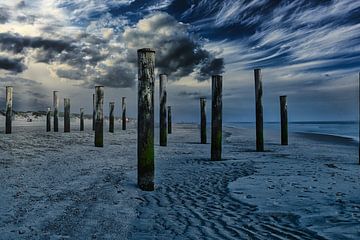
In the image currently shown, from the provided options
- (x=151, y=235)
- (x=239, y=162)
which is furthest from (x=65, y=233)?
(x=239, y=162)

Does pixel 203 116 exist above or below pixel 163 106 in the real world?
below

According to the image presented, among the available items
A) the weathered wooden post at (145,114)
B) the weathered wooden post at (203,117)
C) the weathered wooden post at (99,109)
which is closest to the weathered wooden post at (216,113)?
the weathered wooden post at (145,114)

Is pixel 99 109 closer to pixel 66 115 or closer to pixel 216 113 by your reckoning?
pixel 216 113

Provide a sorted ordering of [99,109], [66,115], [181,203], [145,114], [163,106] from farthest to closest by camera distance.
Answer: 1. [66,115]
2. [163,106]
3. [99,109]
4. [145,114]
5. [181,203]

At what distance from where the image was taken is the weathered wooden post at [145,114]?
5.85 metres

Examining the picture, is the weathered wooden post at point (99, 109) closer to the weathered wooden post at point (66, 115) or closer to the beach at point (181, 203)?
the beach at point (181, 203)

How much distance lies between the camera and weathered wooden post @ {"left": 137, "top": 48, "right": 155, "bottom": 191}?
5.85 metres

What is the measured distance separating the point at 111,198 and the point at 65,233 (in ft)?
5.26

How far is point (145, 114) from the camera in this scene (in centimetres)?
586

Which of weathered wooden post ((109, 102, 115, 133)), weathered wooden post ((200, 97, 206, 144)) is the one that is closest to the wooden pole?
weathered wooden post ((200, 97, 206, 144))

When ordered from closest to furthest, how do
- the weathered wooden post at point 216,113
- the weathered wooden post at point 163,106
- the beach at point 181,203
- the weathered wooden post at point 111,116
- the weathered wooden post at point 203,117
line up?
the beach at point 181,203, the weathered wooden post at point 216,113, the weathered wooden post at point 163,106, the weathered wooden post at point 203,117, the weathered wooden post at point 111,116

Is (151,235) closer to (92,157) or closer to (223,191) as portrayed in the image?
(223,191)

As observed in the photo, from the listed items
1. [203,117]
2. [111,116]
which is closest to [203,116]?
[203,117]

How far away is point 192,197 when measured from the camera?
5.28m
